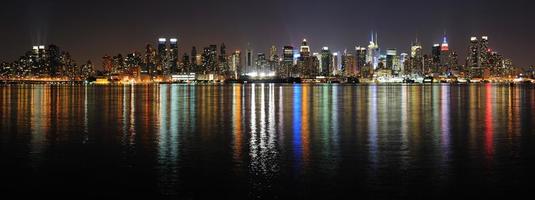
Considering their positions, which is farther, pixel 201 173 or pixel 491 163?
pixel 491 163

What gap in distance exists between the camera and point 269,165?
65.5 ft

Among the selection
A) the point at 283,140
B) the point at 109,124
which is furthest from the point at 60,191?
the point at 109,124

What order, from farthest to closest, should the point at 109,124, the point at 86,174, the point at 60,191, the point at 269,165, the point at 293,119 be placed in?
the point at 293,119, the point at 109,124, the point at 269,165, the point at 86,174, the point at 60,191

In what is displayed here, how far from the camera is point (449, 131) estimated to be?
31344mm

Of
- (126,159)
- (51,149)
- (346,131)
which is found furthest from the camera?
(346,131)

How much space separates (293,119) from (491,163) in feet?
65.3

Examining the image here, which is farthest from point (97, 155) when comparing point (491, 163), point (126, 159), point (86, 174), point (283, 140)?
point (491, 163)

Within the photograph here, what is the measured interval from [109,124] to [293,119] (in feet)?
35.8

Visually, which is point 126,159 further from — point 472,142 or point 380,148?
point 472,142

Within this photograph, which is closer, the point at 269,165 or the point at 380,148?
the point at 269,165

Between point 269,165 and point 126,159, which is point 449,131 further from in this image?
point 126,159

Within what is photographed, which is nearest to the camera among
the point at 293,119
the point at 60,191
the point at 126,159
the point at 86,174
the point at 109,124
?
the point at 60,191

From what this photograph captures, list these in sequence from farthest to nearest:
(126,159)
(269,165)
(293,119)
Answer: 1. (293,119)
2. (126,159)
3. (269,165)

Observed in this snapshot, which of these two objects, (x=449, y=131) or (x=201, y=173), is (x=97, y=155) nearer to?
(x=201, y=173)
